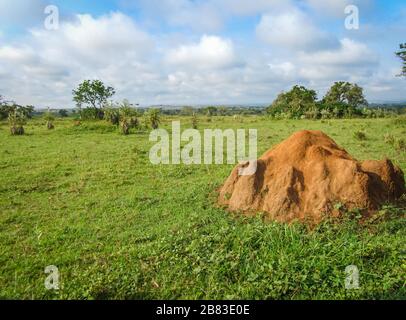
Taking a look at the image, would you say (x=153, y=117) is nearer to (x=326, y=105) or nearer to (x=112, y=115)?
(x=112, y=115)

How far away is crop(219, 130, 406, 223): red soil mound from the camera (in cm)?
601

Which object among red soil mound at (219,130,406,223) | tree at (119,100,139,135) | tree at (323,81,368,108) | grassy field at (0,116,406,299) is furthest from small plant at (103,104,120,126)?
tree at (323,81,368,108)

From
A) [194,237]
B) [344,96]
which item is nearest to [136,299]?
[194,237]

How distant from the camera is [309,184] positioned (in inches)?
251

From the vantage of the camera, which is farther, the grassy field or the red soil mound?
the red soil mound

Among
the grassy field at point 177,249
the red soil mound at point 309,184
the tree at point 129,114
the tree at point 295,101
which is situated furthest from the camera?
the tree at point 295,101

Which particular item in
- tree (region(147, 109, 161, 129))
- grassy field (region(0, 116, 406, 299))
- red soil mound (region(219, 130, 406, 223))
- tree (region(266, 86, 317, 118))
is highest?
tree (region(266, 86, 317, 118))

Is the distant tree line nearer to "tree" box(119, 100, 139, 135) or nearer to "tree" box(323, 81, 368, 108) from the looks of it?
"tree" box(323, 81, 368, 108)

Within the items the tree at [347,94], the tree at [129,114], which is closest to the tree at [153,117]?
the tree at [129,114]

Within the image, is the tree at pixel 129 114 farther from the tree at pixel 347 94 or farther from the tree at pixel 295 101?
the tree at pixel 347 94

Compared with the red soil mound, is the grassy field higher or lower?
lower

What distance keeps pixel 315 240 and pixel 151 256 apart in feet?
8.14

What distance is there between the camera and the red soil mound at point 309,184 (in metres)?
6.01
